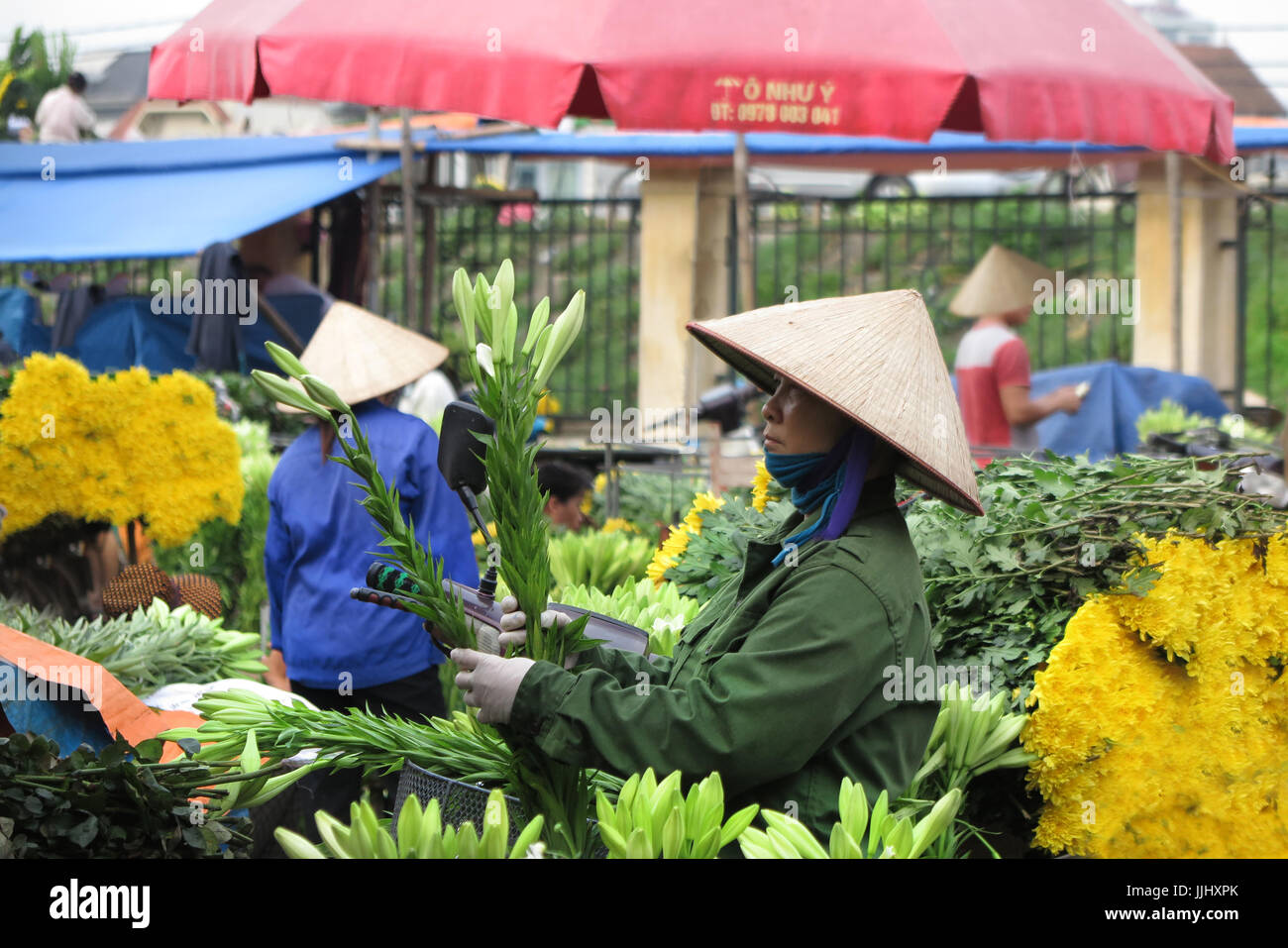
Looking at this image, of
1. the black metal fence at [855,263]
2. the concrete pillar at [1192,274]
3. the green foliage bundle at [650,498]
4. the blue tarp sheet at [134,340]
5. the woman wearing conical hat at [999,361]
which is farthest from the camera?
the black metal fence at [855,263]

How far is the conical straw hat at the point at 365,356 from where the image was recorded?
13.4 feet

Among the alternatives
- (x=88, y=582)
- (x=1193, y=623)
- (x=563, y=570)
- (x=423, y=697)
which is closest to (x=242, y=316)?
(x=88, y=582)

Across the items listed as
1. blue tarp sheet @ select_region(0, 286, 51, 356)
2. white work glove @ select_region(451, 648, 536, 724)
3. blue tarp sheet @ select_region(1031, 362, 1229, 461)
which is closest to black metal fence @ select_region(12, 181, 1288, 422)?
blue tarp sheet @ select_region(0, 286, 51, 356)

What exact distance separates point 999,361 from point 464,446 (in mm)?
4693

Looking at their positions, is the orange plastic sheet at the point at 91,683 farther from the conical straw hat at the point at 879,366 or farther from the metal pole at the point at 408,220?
the metal pole at the point at 408,220

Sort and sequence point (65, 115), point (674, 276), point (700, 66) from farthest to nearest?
point (65, 115) → point (674, 276) → point (700, 66)

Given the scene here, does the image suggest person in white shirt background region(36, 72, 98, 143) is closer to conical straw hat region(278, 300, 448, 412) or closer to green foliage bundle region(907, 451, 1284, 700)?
conical straw hat region(278, 300, 448, 412)

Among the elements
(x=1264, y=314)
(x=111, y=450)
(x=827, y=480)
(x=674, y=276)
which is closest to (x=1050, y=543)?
(x=827, y=480)

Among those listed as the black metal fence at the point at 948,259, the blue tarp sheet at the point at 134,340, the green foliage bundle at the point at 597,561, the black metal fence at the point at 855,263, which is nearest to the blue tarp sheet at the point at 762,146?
the black metal fence at the point at 855,263

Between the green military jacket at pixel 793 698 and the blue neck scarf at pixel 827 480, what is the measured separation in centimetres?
4

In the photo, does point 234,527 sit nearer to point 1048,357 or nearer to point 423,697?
point 423,697

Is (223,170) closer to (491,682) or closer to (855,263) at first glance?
(491,682)

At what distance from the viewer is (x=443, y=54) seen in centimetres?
454

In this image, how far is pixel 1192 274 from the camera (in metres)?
11.3
